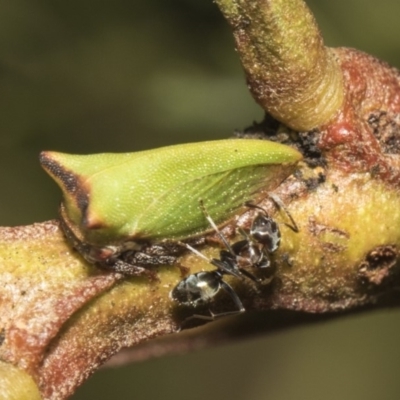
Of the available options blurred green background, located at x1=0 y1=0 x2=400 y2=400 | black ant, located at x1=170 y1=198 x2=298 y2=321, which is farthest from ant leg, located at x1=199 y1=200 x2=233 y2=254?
blurred green background, located at x1=0 y1=0 x2=400 y2=400

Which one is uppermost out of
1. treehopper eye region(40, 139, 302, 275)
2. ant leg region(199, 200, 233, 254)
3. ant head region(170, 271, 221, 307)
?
treehopper eye region(40, 139, 302, 275)

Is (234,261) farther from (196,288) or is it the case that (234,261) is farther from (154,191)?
(154,191)

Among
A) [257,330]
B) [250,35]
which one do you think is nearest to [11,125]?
[257,330]

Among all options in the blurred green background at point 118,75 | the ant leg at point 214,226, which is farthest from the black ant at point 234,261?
the blurred green background at point 118,75

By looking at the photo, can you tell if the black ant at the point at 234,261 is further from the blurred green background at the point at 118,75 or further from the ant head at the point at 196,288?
Answer: the blurred green background at the point at 118,75

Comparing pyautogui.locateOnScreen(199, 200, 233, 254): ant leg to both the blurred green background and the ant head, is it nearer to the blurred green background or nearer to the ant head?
the ant head

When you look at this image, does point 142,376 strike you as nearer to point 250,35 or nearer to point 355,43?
point 355,43
